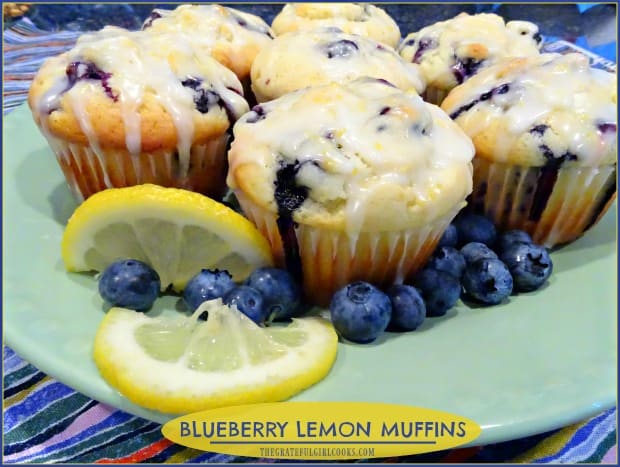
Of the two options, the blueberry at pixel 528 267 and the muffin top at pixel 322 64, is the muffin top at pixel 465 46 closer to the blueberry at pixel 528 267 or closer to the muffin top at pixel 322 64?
the muffin top at pixel 322 64

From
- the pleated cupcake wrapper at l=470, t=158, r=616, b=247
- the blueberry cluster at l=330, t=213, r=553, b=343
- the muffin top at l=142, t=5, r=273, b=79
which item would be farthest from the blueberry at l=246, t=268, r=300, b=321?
the muffin top at l=142, t=5, r=273, b=79

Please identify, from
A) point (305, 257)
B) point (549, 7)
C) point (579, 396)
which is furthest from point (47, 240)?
point (549, 7)

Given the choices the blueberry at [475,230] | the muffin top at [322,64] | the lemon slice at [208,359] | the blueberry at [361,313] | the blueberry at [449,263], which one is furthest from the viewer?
the muffin top at [322,64]

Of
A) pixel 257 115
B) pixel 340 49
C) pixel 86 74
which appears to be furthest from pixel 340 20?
pixel 86 74

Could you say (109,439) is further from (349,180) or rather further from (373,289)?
(349,180)

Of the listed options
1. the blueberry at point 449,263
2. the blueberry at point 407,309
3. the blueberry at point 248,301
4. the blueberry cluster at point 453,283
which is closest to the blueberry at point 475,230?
the blueberry cluster at point 453,283

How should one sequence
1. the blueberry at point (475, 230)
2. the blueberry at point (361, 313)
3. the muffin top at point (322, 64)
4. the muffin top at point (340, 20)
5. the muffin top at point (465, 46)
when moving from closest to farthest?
the blueberry at point (361, 313), the blueberry at point (475, 230), the muffin top at point (322, 64), the muffin top at point (465, 46), the muffin top at point (340, 20)

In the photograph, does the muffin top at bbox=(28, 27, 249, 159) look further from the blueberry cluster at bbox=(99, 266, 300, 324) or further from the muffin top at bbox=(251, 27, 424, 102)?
the blueberry cluster at bbox=(99, 266, 300, 324)
